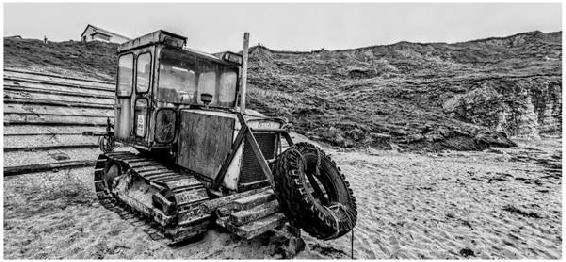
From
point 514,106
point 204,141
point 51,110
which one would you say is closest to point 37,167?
point 204,141

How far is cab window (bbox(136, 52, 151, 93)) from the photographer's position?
4598 mm

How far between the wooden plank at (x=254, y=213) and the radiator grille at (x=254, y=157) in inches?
18.3

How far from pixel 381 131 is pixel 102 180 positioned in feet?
44.2

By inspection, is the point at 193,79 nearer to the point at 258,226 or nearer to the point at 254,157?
the point at 254,157

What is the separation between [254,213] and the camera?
11.4 feet

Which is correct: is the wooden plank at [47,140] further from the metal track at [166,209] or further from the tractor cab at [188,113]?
the metal track at [166,209]

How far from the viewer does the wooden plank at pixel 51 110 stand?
10229mm

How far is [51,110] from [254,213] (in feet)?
35.6

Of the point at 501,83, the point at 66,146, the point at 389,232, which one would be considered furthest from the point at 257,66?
the point at 389,232

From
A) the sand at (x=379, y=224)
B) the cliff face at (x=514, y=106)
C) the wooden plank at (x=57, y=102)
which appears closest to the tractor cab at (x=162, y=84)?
the sand at (x=379, y=224)

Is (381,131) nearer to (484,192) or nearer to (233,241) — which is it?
(484,192)

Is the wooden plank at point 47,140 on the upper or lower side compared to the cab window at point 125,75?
lower

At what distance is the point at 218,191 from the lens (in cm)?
405

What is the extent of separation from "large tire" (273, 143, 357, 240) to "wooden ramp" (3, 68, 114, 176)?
19.9ft
